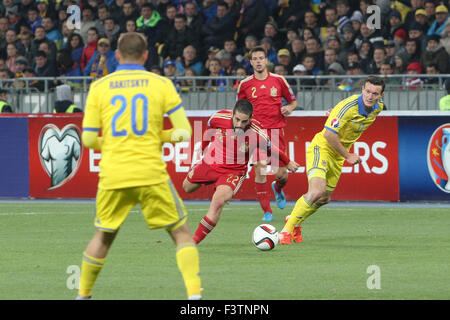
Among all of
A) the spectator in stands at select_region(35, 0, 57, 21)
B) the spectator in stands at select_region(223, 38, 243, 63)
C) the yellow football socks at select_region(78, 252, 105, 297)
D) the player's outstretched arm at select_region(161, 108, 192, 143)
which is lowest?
the yellow football socks at select_region(78, 252, 105, 297)

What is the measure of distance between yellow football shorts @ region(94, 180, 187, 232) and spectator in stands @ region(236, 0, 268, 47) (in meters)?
14.1

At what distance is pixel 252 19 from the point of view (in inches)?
822

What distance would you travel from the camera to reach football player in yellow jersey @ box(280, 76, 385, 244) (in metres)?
11.2

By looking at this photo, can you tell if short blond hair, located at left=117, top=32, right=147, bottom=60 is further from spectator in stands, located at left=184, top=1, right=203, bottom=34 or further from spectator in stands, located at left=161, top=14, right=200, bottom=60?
spectator in stands, located at left=184, top=1, right=203, bottom=34

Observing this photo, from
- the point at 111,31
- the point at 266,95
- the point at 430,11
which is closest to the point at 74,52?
the point at 111,31

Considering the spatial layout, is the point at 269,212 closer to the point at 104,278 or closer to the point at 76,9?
the point at 104,278

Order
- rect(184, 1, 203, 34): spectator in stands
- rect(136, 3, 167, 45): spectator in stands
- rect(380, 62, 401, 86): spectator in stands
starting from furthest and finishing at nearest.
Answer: rect(136, 3, 167, 45): spectator in stands < rect(184, 1, 203, 34): spectator in stands < rect(380, 62, 401, 86): spectator in stands

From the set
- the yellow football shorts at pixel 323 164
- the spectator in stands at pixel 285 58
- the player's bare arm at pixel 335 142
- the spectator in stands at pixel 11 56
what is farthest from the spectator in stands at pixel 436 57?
the spectator in stands at pixel 11 56

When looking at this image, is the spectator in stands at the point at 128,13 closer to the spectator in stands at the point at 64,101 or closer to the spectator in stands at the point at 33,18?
the spectator in stands at the point at 33,18

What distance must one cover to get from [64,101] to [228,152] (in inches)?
296

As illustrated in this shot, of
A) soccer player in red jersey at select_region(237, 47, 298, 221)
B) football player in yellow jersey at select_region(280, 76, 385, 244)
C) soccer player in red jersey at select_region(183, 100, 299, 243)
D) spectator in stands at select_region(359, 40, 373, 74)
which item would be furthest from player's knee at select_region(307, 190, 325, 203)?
spectator in stands at select_region(359, 40, 373, 74)

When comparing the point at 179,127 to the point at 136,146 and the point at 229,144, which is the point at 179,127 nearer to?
the point at 136,146

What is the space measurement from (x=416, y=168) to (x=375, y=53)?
2842 mm

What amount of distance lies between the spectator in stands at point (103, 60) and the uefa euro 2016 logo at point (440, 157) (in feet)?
24.5
